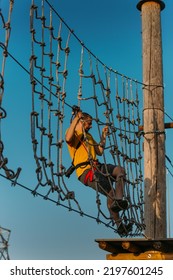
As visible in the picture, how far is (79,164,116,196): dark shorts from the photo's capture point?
650cm

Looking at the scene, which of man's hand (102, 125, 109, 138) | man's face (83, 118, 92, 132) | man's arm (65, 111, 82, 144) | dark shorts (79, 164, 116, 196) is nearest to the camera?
man's arm (65, 111, 82, 144)

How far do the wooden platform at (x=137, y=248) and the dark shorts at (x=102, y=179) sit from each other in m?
0.45

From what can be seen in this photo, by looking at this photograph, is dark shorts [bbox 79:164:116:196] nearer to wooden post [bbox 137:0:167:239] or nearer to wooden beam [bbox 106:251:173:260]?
wooden post [bbox 137:0:167:239]

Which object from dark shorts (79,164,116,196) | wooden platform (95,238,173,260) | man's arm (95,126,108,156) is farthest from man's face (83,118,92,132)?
wooden platform (95,238,173,260)

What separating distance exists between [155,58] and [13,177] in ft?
9.35

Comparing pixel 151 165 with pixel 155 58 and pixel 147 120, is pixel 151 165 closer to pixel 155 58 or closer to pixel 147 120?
pixel 147 120

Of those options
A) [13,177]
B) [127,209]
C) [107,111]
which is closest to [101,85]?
[107,111]

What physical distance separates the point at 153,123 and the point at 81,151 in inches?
34.6

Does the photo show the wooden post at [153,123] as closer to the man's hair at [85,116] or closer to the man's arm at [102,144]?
the man's arm at [102,144]

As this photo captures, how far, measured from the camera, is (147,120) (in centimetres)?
706

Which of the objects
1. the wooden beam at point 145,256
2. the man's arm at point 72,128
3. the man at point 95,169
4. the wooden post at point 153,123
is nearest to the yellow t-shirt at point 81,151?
the man at point 95,169

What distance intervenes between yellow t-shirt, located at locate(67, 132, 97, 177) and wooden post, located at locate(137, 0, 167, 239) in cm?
65

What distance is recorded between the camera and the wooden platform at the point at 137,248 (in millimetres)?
6367

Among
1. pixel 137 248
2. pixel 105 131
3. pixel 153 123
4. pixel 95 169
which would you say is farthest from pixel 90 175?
pixel 153 123
